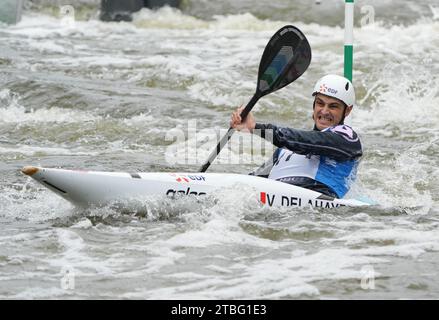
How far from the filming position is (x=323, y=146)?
6.48 metres

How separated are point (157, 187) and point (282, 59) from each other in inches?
60.9

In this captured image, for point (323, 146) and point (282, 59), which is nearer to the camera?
point (323, 146)

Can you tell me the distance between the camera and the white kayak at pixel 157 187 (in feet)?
20.4

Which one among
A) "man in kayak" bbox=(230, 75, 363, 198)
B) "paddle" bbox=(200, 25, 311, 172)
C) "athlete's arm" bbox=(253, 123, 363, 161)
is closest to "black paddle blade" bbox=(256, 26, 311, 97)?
"paddle" bbox=(200, 25, 311, 172)

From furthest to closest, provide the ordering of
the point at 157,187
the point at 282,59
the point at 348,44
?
the point at 348,44
the point at 282,59
the point at 157,187

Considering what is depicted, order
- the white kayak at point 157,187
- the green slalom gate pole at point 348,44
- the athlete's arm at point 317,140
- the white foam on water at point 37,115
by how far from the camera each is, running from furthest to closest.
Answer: the white foam on water at point 37,115, the green slalom gate pole at point 348,44, the athlete's arm at point 317,140, the white kayak at point 157,187

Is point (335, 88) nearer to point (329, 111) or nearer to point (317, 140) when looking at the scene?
point (329, 111)

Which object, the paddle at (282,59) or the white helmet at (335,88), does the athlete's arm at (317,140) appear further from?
the paddle at (282,59)

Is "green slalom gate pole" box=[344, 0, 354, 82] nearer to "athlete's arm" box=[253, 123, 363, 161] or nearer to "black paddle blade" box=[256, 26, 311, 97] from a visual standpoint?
"black paddle blade" box=[256, 26, 311, 97]

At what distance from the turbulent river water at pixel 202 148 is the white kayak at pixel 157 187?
0.07 m

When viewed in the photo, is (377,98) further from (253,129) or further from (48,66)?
(253,129)

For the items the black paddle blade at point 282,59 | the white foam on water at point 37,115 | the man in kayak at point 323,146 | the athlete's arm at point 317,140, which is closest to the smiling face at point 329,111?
the man in kayak at point 323,146

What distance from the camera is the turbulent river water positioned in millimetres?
5312

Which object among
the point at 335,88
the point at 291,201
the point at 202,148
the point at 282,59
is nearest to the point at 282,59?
the point at 282,59
